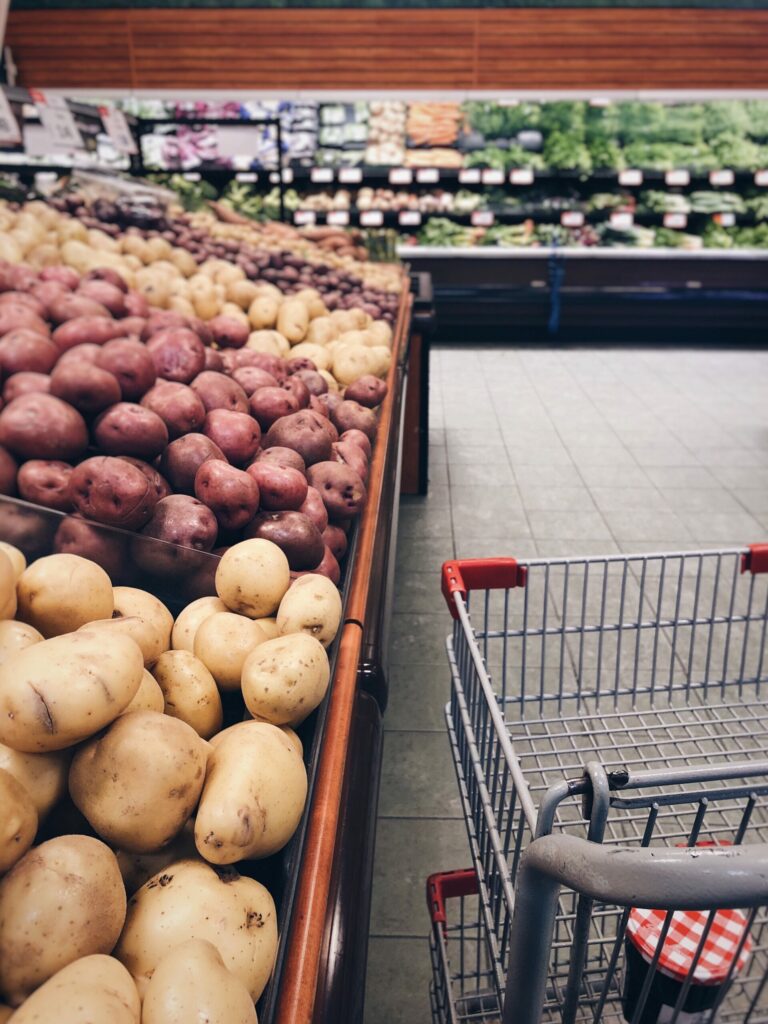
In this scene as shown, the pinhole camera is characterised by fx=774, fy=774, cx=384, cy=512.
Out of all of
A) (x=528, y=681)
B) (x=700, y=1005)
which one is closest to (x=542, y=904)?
(x=700, y=1005)

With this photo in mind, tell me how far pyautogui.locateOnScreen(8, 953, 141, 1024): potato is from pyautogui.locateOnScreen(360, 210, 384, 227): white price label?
23.5ft

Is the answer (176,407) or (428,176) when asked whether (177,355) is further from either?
(428,176)

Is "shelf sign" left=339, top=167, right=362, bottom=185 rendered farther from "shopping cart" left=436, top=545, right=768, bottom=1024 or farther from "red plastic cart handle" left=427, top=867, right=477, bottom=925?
"red plastic cart handle" left=427, top=867, right=477, bottom=925

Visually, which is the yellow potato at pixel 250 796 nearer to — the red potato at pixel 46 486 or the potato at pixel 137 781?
the potato at pixel 137 781

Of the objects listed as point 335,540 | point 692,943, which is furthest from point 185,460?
point 692,943

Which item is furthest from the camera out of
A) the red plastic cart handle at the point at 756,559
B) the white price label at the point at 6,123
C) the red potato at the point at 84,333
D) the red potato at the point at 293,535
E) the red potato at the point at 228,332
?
the white price label at the point at 6,123

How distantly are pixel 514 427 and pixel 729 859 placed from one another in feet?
14.6

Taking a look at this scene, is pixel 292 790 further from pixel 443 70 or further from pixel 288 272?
pixel 443 70

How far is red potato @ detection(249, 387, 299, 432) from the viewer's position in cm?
168

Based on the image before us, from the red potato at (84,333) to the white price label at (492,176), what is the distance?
6104mm

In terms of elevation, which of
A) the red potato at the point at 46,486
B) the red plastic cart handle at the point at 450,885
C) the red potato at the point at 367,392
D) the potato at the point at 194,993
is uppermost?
the red potato at the point at 46,486

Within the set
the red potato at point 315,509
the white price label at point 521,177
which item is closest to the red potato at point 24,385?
the red potato at point 315,509

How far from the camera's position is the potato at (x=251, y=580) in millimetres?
1156

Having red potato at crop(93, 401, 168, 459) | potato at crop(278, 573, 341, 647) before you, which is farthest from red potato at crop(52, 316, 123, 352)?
potato at crop(278, 573, 341, 647)
